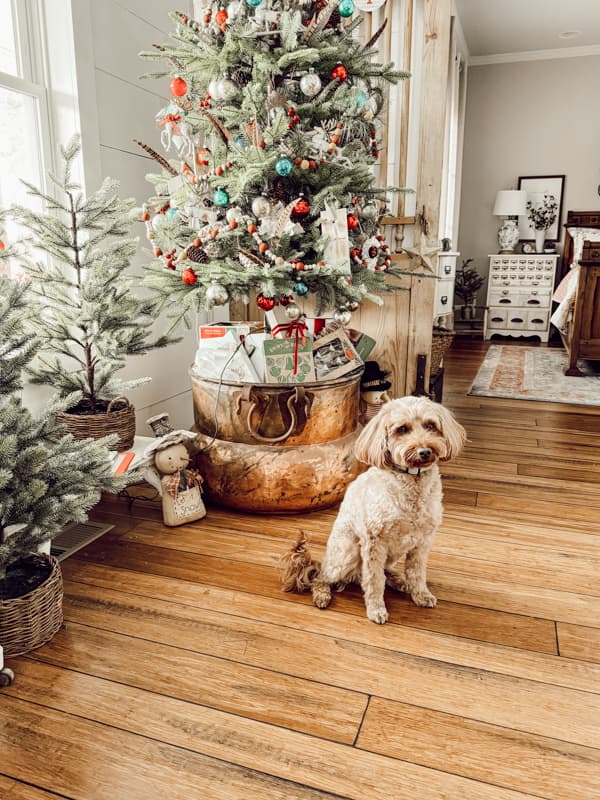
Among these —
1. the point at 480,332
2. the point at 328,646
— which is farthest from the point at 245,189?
the point at 480,332

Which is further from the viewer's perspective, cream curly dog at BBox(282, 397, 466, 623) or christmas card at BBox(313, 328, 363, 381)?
christmas card at BBox(313, 328, 363, 381)

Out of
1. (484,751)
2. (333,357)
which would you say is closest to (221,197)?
(333,357)

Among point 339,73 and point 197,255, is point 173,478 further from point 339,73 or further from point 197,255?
point 339,73

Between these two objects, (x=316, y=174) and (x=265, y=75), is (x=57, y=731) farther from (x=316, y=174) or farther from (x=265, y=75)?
(x=265, y=75)

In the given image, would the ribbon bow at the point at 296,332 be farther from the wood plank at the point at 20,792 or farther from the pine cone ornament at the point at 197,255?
the wood plank at the point at 20,792

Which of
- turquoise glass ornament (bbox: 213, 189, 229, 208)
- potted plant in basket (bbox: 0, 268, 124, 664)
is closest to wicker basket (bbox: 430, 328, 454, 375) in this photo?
turquoise glass ornament (bbox: 213, 189, 229, 208)

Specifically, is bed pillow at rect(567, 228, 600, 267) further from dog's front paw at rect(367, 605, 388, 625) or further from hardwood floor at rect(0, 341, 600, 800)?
dog's front paw at rect(367, 605, 388, 625)

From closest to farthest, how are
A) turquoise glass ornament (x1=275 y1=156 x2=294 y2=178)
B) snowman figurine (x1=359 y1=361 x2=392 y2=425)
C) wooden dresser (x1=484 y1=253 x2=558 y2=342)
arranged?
turquoise glass ornament (x1=275 y1=156 x2=294 y2=178), snowman figurine (x1=359 y1=361 x2=392 y2=425), wooden dresser (x1=484 y1=253 x2=558 y2=342)

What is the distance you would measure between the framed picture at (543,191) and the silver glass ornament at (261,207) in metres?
5.50

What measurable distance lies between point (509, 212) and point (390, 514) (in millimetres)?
5632

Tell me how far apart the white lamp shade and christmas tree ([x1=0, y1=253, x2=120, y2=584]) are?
5864 millimetres

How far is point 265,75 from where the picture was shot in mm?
1896

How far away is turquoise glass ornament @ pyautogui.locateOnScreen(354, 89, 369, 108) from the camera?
6.47 ft

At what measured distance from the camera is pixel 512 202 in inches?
245
